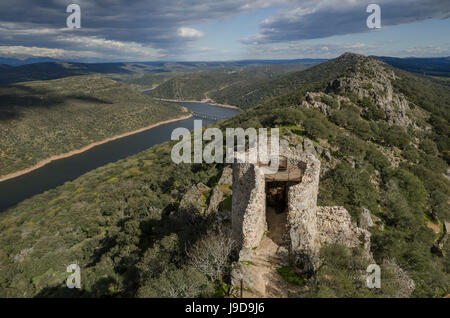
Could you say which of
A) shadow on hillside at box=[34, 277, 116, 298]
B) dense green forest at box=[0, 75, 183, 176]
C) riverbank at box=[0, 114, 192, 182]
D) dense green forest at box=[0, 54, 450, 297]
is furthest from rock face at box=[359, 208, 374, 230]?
dense green forest at box=[0, 75, 183, 176]

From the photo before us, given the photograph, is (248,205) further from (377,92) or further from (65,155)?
(65,155)

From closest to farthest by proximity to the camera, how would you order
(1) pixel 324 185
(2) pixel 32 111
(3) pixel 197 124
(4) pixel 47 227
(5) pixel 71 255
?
(1) pixel 324 185, (5) pixel 71 255, (4) pixel 47 227, (2) pixel 32 111, (3) pixel 197 124

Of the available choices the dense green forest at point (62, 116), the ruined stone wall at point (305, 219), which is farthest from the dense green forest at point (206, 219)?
the dense green forest at point (62, 116)

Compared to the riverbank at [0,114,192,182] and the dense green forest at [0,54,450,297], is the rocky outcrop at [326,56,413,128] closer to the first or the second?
the dense green forest at [0,54,450,297]

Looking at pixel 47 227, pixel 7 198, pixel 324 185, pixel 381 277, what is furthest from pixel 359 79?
pixel 7 198

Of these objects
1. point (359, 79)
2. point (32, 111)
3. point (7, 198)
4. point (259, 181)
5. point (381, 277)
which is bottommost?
point (7, 198)

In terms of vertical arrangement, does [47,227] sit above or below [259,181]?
below
